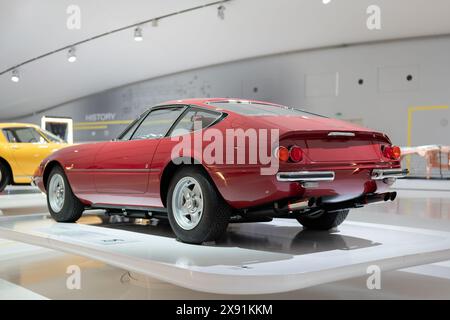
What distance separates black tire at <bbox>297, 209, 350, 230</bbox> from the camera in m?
4.01

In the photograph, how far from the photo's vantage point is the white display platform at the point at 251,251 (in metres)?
2.46

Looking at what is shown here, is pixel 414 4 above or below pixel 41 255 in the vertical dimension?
above

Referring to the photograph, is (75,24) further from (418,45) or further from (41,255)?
(41,255)

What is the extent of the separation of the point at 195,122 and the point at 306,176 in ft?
3.08

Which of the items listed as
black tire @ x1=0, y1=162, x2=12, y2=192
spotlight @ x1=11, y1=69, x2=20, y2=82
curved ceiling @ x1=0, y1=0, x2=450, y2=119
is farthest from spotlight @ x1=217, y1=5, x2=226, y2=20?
spotlight @ x1=11, y1=69, x2=20, y2=82

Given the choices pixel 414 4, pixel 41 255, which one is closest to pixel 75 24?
pixel 414 4

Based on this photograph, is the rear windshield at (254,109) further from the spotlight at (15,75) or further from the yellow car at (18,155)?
the spotlight at (15,75)

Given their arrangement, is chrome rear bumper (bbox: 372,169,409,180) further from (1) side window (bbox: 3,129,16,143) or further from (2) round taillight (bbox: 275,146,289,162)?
(1) side window (bbox: 3,129,16,143)

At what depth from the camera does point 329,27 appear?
1330 cm

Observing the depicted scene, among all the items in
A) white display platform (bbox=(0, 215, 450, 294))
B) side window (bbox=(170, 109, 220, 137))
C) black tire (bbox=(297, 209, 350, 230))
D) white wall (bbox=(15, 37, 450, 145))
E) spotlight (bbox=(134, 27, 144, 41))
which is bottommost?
white display platform (bbox=(0, 215, 450, 294))

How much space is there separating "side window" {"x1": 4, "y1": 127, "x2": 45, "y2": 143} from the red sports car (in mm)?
5334

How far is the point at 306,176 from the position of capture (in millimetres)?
2953
